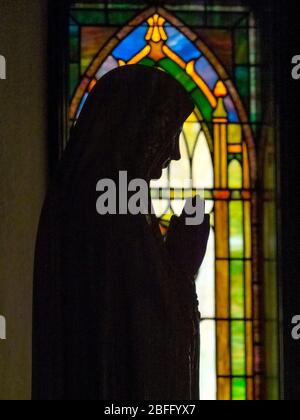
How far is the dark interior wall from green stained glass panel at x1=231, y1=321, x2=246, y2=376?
128 cm

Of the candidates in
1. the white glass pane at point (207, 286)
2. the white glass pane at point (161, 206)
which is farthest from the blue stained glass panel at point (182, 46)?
the white glass pane at point (207, 286)

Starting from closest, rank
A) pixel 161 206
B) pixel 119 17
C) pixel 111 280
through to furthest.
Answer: pixel 111 280
pixel 161 206
pixel 119 17

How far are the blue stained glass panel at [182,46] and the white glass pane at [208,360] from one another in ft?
3.90

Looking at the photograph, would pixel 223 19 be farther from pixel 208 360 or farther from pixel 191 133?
pixel 208 360

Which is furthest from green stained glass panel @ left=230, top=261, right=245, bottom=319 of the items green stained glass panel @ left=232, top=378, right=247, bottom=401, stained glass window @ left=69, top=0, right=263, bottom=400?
green stained glass panel @ left=232, top=378, right=247, bottom=401

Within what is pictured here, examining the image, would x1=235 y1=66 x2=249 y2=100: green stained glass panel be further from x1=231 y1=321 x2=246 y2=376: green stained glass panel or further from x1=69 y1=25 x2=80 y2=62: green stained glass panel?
x1=231 y1=321 x2=246 y2=376: green stained glass panel

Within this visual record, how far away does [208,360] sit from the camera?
626 cm

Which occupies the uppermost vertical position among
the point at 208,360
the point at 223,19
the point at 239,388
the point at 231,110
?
the point at 223,19

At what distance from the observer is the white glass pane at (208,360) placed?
6211 millimetres

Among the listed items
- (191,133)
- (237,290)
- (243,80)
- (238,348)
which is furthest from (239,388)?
(243,80)

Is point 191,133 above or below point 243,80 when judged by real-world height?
below

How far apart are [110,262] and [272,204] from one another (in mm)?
3601

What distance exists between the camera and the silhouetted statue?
8.81ft

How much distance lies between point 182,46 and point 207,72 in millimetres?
162
